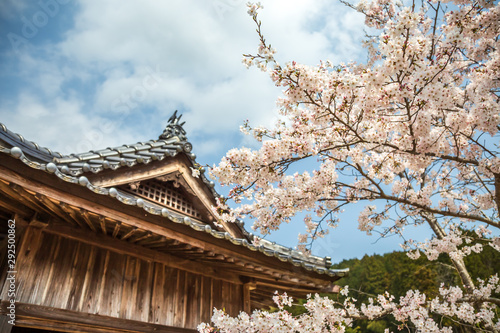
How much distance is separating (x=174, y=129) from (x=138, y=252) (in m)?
3.43

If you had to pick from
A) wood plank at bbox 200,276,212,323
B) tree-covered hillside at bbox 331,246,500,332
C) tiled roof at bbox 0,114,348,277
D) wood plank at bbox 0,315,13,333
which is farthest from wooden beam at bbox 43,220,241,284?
tree-covered hillside at bbox 331,246,500,332

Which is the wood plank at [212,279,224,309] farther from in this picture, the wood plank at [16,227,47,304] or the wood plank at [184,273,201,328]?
the wood plank at [16,227,47,304]

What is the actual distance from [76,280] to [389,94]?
4736 millimetres

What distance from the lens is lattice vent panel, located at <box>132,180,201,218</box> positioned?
5828mm

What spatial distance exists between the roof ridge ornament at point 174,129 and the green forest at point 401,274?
10.9 m

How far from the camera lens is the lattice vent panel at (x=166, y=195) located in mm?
5828

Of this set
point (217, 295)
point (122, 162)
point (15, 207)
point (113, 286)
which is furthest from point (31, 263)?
point (217, 295)

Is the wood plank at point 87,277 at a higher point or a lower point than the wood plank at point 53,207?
lower

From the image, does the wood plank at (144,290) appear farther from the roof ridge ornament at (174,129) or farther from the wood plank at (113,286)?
the roof ridge ornament at (174,129)

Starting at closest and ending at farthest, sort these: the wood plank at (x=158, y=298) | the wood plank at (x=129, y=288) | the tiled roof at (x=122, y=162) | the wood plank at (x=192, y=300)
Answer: the tiled roof at (x=122, y=162) < the wood plank at (x=129, y=288) < the wood plank at (x=158, y=298) < the wood plank at (x=192, y=300)

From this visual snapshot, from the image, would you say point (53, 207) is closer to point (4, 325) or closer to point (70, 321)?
point (4, 325)

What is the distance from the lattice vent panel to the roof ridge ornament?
4.60 feet

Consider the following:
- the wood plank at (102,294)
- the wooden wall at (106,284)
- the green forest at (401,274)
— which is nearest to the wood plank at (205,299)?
the wooden wall at (106,284)

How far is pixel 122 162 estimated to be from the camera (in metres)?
5.19
